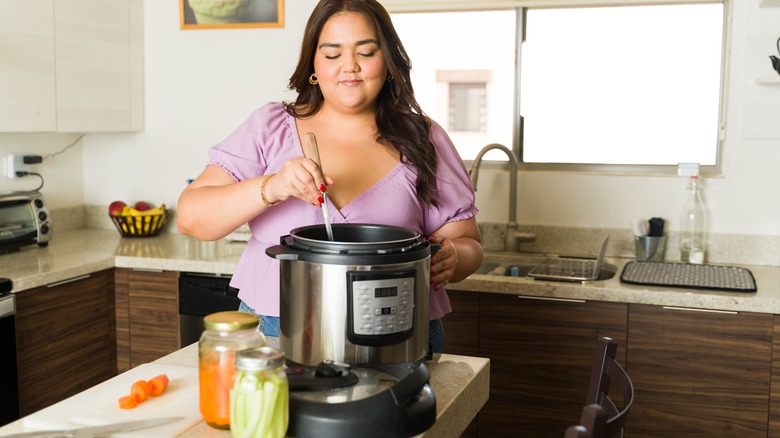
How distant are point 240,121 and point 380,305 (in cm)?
226

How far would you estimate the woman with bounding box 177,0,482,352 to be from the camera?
1.65 metres

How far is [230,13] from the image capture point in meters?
3.36

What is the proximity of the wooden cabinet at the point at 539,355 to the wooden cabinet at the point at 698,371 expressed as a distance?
0.08m

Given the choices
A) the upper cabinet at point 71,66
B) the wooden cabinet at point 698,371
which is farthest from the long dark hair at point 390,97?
the upper cabinet at point 71,66

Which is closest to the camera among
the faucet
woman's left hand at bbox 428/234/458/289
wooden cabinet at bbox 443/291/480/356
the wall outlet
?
woman's left hand at bbox 428/234/458/289

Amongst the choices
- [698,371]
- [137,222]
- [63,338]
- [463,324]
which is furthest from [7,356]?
[698,371]

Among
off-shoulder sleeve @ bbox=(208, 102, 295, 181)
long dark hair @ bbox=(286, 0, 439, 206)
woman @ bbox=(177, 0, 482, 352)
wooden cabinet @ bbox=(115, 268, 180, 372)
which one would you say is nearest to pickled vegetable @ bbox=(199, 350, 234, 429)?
woman @ bbox=(177, 0, 482, 352)

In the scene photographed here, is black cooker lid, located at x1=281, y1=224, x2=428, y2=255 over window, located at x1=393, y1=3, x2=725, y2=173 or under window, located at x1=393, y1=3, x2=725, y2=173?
under

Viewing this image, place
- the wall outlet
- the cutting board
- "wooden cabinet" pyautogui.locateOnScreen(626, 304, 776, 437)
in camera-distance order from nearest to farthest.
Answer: the cutting board < "wooden cabinet" pyautogui.locateOnScreen(626, 304, 776, 437) < the wall outlet

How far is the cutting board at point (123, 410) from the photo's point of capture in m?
1.19

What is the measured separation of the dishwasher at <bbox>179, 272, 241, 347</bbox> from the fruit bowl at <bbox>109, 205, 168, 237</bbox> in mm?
532

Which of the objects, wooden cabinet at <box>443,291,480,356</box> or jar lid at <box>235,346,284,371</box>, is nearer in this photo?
jar lid at <box>235,346,284,371</box>

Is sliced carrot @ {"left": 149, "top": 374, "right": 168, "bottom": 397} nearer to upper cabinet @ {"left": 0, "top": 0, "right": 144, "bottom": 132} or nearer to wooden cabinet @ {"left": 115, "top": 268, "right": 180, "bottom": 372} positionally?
wooden cabinet @ {"left": 115, "top": 268, "right": 180, "bottom": 372}

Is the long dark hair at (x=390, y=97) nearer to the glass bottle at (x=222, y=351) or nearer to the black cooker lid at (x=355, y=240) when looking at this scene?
the black cooker lid at (x=355, y=240)
